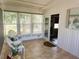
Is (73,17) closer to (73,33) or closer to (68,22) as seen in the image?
(68,22)

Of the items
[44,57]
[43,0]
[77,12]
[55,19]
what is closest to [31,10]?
[43,0]

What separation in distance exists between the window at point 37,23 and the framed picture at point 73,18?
2.60m

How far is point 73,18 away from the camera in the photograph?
12.3 ft

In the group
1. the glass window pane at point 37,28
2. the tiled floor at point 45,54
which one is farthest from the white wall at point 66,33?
the glass window pane at point 37,28

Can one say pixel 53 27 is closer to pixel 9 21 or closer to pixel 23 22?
pixel 23 22

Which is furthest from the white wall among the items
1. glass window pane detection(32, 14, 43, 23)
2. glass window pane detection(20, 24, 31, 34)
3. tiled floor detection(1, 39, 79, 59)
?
glass window pane detection(20, 24, 31, 34)

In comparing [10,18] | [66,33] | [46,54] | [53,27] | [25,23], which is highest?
[10,18]

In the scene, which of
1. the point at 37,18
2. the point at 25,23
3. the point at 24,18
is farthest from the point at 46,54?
the point at 37,18

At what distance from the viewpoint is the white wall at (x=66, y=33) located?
3504 millimetres

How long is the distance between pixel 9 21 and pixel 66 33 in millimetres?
3364

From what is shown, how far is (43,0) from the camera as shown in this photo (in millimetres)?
4504

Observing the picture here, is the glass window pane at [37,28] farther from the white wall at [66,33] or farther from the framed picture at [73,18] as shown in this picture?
the framed picture at [73,18]

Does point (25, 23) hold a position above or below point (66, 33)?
above

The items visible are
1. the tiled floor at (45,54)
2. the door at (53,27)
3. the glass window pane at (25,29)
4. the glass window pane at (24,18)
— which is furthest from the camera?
the door at (53,27)
